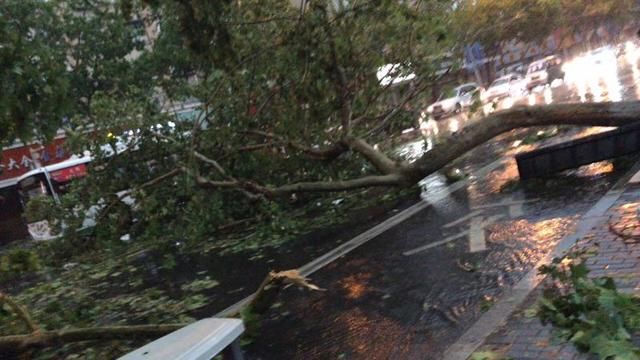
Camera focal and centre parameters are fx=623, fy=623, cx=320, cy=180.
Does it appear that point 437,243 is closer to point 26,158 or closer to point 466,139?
point 466,139

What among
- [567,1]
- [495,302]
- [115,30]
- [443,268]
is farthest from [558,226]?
[567,1]

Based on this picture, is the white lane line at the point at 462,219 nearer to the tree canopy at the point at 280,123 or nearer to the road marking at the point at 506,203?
the road marking at the point at 506,203

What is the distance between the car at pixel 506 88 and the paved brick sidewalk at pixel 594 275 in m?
27.5

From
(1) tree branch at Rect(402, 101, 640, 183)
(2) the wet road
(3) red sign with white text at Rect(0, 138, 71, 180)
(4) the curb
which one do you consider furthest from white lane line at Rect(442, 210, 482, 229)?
(3) red sign with white text at Rect(0, 138, 71, 180)

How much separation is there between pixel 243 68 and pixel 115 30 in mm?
12651

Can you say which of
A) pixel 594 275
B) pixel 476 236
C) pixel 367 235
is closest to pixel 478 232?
pixel 476 236

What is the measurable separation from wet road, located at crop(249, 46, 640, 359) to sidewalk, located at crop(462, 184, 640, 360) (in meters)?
0.41

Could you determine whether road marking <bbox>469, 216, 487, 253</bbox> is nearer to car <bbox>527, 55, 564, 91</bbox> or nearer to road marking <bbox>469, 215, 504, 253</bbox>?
road marking <bbox>469, 215, 504, 253</bbox>

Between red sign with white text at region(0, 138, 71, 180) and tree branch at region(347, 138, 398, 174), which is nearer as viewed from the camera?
tree branch at region(347, 138, 398, 174)

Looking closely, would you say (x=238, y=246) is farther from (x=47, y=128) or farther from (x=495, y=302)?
(x=495, y=302)

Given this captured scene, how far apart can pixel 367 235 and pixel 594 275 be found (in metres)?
4.46

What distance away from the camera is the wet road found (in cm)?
528

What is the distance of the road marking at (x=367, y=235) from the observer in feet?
23.9

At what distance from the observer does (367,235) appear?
9266 millimetres
